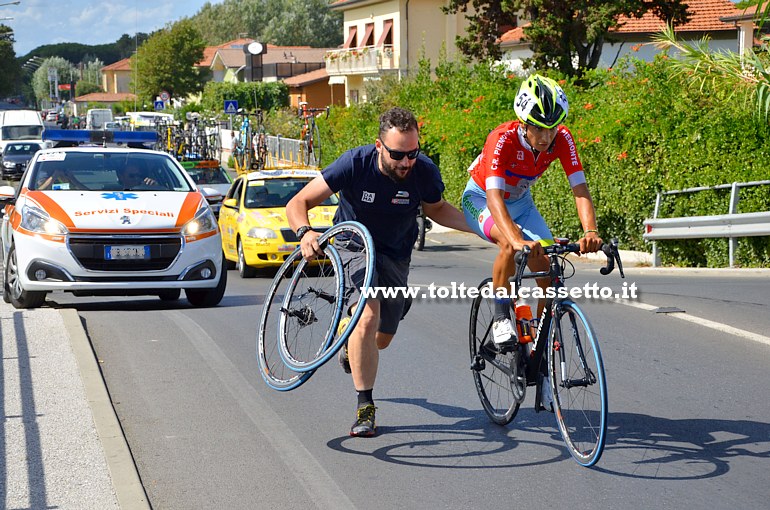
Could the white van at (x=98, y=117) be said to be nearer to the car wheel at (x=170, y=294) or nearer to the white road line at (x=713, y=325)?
the car wheel at (x=170, y=294)

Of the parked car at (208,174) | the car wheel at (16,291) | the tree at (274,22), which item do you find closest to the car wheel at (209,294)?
the car wheel at (16,291)

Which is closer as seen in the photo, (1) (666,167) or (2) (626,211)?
(1) (666,167)

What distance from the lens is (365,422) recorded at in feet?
22.7

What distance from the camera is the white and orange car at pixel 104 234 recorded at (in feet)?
41.2

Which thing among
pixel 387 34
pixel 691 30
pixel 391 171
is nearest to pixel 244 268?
pixel 391 171

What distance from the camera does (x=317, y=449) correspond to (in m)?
6.76

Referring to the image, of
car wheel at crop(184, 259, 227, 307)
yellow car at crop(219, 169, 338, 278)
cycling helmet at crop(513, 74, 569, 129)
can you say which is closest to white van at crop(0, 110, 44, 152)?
yellow car at crop(219, 169, 338, 278)

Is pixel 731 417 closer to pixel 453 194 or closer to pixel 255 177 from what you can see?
pixel 255 177

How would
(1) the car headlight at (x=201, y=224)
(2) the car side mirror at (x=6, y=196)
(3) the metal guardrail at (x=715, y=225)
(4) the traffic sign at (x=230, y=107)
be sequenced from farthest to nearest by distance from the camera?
(4) the traffic sign at (x=230, y=107) → (3) the metal guardrail at (x=715, y=225) → (2) the car side mirror at (x=6, y=196) → (1) the car headlight at (x=201, y=224)

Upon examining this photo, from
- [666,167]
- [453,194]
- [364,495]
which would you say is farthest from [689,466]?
[453,194]

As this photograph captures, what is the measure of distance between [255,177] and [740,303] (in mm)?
10287

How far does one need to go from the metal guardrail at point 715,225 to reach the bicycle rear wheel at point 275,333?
11.3 m

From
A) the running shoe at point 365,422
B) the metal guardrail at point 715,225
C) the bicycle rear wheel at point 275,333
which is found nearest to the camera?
the running shoe at point 365,422

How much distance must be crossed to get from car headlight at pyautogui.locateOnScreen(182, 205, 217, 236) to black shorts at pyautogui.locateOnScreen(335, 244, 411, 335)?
6.34 metres
